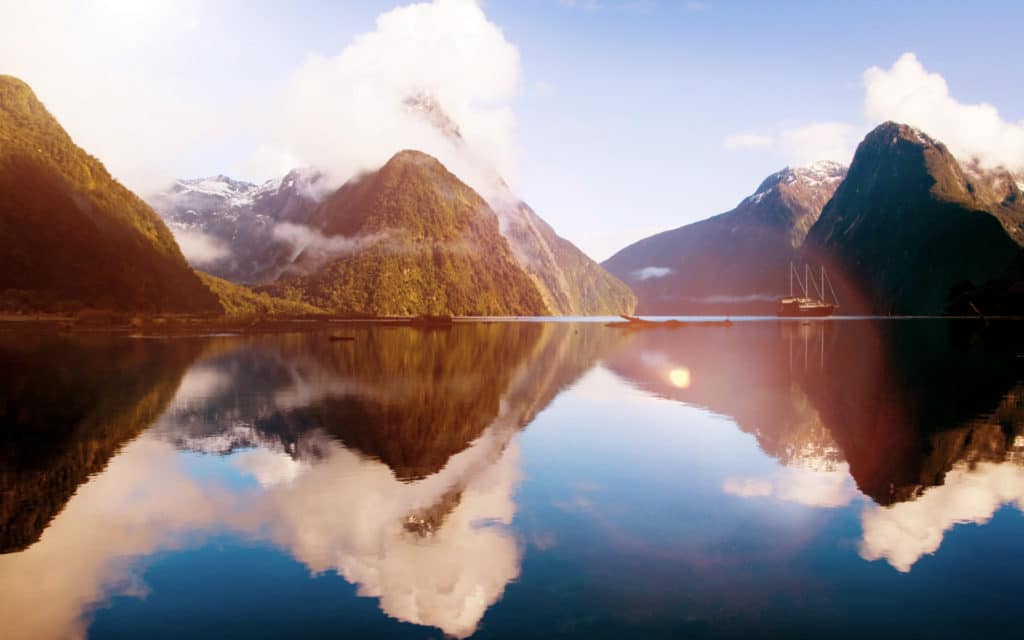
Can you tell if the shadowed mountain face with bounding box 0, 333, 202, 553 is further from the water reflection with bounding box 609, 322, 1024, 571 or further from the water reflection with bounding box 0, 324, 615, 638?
the water reflection with bounding box 609, 322, 1024, 571

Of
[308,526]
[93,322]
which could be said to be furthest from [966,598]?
[93,322]

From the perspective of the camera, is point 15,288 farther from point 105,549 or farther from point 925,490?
point 925,490

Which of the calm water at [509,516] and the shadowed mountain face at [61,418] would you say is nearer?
the calm water at [509,516]

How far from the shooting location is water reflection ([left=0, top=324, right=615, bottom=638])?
1505 cm

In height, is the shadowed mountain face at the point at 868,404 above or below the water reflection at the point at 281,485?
above

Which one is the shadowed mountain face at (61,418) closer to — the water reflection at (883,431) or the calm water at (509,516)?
the calm water at (509,516)

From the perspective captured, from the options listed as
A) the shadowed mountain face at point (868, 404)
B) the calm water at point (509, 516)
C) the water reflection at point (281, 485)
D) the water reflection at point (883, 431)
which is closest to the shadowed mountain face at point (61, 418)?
the water reflection at point (281, 485)

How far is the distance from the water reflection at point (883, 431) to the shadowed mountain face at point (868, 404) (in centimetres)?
9

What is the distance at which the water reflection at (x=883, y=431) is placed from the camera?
67.7 feet

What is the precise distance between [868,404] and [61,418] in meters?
47.9

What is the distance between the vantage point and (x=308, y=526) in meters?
18.9

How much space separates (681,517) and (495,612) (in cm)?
836

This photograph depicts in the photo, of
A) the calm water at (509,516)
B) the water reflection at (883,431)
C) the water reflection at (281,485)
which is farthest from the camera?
the water reflection at (883,431)

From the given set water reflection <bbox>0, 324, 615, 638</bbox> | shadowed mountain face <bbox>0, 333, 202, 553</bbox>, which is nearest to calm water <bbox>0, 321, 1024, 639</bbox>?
water reflection <bbox>0, 324, 615, 638</bbox>
